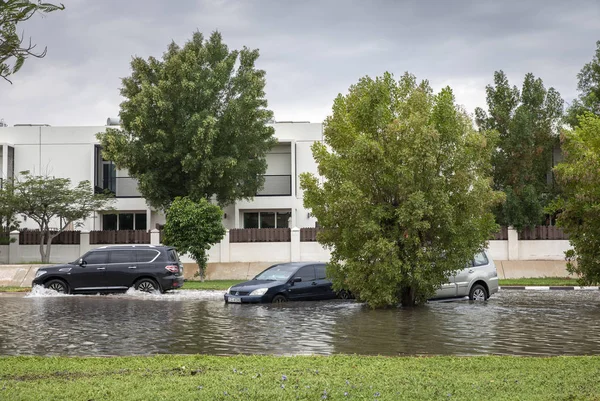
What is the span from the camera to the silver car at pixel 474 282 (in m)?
23.0

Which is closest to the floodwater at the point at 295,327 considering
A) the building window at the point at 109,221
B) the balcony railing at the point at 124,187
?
the balcony railing at the point at 124,187

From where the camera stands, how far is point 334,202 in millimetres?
21359

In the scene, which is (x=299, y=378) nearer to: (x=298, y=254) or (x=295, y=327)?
(x=295, y=327)

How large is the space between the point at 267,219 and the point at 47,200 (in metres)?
13.5

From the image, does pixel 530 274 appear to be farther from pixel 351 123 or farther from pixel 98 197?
pixel 98 197

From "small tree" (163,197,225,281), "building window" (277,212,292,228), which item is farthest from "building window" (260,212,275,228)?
"small tree" (163,197,225,281)

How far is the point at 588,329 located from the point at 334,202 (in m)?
7.90

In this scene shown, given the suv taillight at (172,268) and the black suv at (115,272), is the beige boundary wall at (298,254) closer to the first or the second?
the suv taillight at (172,268)

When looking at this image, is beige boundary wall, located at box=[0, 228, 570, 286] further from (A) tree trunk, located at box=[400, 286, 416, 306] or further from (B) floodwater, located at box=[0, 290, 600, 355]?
(A) tree trunk, located at box=[400, 286, 416, 306]

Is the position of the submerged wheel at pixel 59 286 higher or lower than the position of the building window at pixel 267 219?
lower

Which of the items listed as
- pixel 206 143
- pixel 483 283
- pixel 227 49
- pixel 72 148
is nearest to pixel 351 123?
pixel 483 283

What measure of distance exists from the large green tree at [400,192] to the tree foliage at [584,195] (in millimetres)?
2848

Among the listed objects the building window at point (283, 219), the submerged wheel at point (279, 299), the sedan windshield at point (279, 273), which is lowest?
the submerged wheel at point (279, 299)

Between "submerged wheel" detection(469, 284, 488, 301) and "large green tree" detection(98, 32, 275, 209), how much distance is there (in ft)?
59.6
